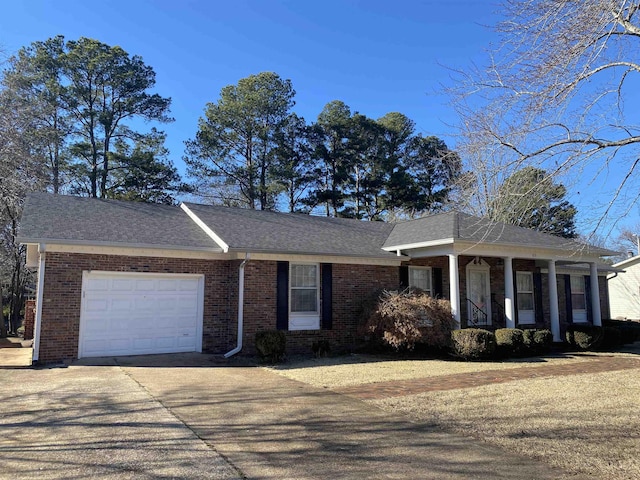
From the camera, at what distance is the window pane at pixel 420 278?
51.5 ft

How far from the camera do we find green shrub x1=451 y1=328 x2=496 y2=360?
1220 cm

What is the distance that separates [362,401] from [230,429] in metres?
2.51

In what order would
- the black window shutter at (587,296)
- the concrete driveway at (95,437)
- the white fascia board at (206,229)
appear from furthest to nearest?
1. the black window shutter at (587,296)
2. the white fascia board at (206,229)
3. the concrete driveway at (95,437)

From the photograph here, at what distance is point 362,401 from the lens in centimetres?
753

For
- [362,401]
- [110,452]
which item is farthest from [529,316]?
[110,452]

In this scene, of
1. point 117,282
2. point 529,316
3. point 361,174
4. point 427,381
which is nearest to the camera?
point 427,381

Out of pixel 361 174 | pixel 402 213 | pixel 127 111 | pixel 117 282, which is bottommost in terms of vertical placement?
pixel 117 282

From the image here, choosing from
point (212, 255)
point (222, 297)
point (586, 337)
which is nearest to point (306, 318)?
point (222, 297)

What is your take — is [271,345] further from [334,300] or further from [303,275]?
[334,300]

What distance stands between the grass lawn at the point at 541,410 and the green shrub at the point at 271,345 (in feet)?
1.60

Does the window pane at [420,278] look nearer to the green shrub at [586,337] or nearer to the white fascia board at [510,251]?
the white fascia board at [510,251]

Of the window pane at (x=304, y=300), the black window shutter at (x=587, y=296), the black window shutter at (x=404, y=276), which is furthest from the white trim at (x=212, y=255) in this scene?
the black window shutter at (x=587, y=296)

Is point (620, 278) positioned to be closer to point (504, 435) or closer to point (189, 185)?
point (189, 185)

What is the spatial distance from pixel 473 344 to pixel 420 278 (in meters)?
3.99
